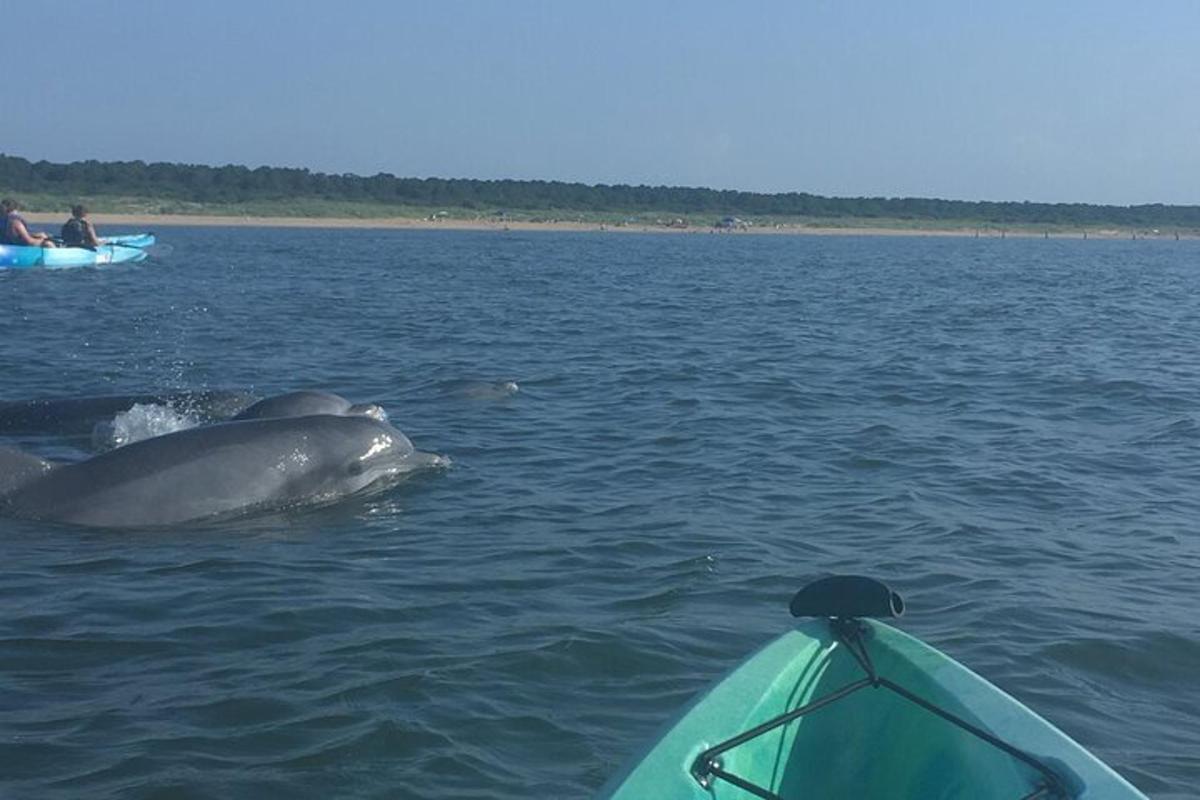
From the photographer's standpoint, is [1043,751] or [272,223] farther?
[272,223]

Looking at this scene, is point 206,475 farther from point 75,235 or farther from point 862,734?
point 75,235

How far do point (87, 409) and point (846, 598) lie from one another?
1043cm

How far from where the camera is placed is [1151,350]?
958 inches

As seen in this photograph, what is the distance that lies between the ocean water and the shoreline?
191 ft

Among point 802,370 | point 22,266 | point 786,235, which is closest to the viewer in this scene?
point 802,370

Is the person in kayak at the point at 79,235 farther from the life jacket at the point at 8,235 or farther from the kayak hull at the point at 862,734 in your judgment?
the kayak hull at the point at 862,734

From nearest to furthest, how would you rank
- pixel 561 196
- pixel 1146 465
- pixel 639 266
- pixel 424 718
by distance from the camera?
pixel 424 718
pixel 1146 465
pixel 639 266
pixel 561 196

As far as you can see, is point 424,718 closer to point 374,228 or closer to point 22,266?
point 22,266

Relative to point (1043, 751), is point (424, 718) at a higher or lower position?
lower

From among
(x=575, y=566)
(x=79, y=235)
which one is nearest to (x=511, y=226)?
(x=79, y=235)

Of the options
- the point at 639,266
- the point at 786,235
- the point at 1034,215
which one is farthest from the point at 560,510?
the point at 1034,215

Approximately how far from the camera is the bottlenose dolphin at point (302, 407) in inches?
506

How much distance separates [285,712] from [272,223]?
96.6 meters

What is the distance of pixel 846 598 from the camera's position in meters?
5.56
